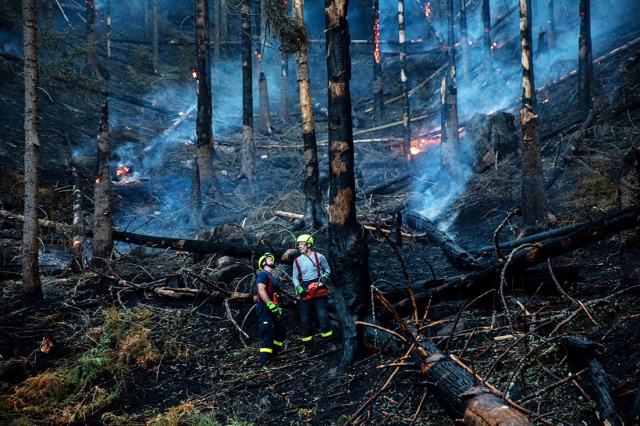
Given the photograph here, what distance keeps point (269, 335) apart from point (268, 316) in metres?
0.29

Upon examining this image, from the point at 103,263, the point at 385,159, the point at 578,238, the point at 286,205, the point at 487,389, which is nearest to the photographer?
the point at 487,389

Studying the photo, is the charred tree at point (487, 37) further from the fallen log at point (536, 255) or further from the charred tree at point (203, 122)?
the fallen log at point (536, 255)

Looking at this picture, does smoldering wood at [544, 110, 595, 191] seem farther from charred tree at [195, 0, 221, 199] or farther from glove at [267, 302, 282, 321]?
charred tree at [195, 0, 221, 199]

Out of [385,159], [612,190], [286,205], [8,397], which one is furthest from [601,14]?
[8,397]

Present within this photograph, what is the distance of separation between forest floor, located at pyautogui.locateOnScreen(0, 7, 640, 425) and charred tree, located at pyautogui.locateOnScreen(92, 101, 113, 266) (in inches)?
25.5

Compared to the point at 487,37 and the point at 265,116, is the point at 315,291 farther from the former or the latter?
the point at 487,37

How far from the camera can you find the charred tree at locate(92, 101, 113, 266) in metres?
10.3

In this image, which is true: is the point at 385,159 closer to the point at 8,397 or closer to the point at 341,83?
the point at 341,83

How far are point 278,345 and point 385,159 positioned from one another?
14.8 meters

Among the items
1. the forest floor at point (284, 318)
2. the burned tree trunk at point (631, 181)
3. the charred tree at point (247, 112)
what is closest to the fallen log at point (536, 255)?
the forest floor at point (284, 318)

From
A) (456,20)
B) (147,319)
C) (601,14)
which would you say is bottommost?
(147,319)

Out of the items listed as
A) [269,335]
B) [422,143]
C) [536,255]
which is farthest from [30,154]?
[422,143]

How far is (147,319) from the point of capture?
315 inches

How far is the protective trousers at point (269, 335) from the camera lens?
652 cm
